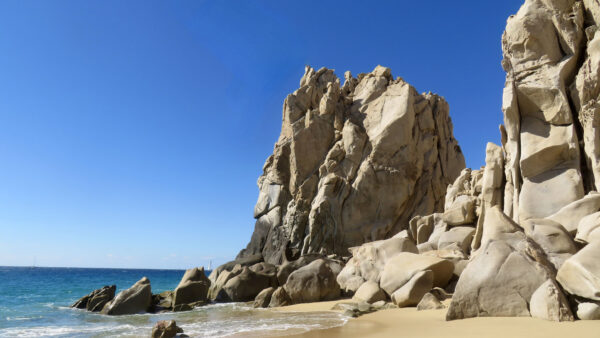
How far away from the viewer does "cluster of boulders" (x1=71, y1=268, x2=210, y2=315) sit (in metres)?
20.3

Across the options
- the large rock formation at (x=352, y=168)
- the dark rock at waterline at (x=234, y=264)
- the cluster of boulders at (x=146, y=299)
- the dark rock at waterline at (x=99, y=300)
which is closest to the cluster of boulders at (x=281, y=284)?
the dark rock at waterline at (x=234, y=264)

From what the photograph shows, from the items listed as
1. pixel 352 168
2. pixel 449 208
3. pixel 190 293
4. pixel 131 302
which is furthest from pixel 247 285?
pixel 352 168

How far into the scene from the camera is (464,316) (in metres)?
9.60

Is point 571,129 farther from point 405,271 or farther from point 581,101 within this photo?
point 405,271

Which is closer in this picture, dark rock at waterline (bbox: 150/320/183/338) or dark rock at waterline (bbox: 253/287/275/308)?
dark rock at waterline (bbox: 150/320/183/338)

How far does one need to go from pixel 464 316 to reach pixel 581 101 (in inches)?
502

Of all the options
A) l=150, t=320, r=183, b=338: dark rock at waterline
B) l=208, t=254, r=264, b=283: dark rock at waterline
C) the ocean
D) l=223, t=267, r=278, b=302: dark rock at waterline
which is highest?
l=208, t=254, r=264, b=283: dark rock at waterline

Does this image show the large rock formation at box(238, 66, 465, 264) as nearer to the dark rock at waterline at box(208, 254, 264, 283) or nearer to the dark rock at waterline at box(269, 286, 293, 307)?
the dark rock at waterline at box(208, 254, 264, 283)

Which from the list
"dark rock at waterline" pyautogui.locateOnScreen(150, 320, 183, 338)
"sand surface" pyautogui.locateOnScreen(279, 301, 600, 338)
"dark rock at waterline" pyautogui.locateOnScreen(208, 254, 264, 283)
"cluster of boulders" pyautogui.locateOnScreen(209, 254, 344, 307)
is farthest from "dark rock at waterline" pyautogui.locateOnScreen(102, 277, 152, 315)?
"dark rock at waterline" pyautogui.locateOnScreen(208, 254, 264, 283)

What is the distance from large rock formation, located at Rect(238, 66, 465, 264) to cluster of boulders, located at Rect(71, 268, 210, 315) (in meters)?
16.9

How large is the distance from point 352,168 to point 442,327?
34709 millimetres

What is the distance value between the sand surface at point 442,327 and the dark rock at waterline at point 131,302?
12.3 meters

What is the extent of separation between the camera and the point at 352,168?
4347 centimetres

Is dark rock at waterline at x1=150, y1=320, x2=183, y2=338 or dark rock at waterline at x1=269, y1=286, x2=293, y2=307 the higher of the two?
dark rock at waterline at x1=269, y1=286, x2=293, y2=307
